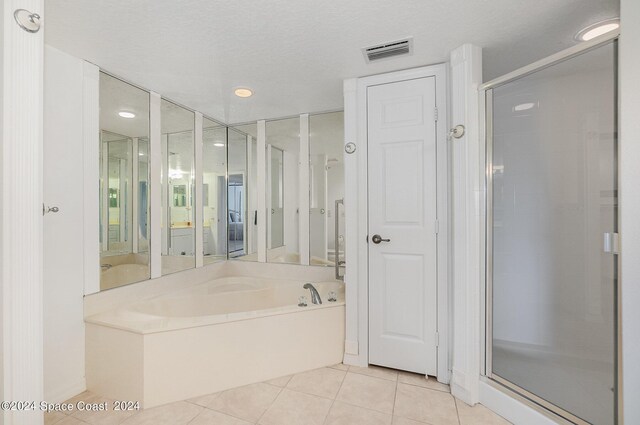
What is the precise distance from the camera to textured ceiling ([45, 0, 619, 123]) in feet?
4.76

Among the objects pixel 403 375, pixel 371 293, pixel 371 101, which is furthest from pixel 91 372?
pixel 371 101

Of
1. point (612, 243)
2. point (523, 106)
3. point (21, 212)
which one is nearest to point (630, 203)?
point (612, 243)

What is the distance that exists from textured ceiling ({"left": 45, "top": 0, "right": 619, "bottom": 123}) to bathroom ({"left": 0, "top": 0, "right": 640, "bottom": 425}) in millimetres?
15

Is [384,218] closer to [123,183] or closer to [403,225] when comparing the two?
[403,225]

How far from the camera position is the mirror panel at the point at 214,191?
315cm

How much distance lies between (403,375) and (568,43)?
2.47 metres

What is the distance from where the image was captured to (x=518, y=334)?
207 centimetres

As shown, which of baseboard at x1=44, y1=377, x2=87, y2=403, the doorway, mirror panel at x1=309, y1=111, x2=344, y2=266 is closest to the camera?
baseboard at x1=44, y1=377, x2=87, y2=403

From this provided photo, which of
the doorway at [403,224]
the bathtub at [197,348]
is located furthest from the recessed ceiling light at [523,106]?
the bathtub at [197,348]

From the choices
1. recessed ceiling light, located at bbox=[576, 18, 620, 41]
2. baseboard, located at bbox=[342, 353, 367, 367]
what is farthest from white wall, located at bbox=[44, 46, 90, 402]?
recessed ceiling light, located at bbox=[576, 18, 620, 41]

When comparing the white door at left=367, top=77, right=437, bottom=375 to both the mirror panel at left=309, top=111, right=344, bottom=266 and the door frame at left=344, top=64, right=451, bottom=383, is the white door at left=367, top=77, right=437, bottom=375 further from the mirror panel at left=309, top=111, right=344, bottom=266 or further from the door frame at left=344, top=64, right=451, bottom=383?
the mirror panel at left=309, top=111, right=344, bottom=266

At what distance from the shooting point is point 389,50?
6.07 feet

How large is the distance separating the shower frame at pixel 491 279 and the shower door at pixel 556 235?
11mm

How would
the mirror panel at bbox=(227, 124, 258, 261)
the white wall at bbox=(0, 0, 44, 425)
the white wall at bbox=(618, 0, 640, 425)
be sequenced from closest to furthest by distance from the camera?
the white wall at bbox=(0, 0, 44, 425), the white wall at bbox=(618, 0, 640, 425), the mirror panel at bbox=(227, 124, 258, 261)
